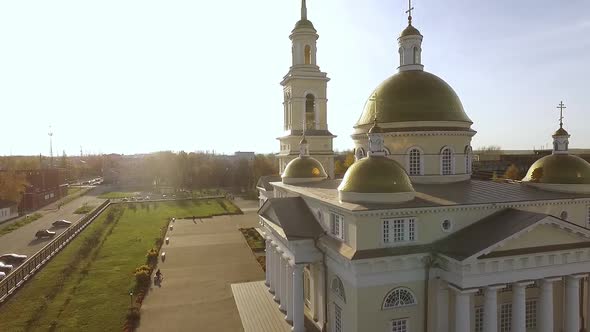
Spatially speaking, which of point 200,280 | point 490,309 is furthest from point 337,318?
point 200,280

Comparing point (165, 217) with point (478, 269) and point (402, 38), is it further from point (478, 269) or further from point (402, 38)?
point (478, 269)

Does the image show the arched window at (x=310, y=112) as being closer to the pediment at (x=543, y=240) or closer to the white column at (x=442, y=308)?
the white column at (x=442, y=308)

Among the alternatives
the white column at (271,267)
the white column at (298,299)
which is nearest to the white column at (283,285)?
the white column at (271,267)

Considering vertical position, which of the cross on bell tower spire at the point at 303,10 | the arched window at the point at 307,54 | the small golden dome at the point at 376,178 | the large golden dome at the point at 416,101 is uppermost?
the cross on bell tower spire at the point at 303,10

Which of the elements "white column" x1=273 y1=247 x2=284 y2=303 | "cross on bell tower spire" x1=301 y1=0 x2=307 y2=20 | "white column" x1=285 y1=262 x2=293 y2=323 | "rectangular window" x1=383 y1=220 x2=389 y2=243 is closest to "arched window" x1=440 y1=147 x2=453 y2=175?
"rectangular window" x1=383 y1=220 x2=389 y2=243

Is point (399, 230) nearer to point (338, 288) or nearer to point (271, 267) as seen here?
point (338, 288)
